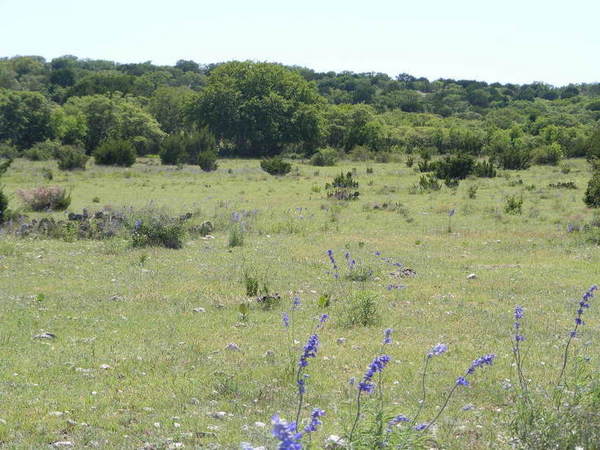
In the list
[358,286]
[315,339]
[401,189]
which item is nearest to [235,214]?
[358,286]

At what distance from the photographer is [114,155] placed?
1861 inches

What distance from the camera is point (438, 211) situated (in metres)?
25.3

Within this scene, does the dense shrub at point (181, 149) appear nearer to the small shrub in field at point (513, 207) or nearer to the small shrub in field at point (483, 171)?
the small shrub in field at point (483, 171)

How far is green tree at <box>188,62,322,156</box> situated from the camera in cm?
6800

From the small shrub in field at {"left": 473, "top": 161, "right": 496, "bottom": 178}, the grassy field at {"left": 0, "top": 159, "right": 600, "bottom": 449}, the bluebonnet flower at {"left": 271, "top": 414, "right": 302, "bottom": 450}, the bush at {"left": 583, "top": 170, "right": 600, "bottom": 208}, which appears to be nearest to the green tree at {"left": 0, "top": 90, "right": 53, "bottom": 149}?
the small shrub in field at {"left": 473, "top": 161, "right": 496, "bottom": 178}

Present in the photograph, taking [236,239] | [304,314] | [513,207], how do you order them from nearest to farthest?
[304,314] → [236,239] → [513,207]

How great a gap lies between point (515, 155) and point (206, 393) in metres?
41.4

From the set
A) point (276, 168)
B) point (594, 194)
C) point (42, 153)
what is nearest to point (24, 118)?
point (42, 153)

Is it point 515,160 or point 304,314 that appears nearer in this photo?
point 304,314

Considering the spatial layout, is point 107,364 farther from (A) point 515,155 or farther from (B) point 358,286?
(A) point 515,155

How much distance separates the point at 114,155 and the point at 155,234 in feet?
104

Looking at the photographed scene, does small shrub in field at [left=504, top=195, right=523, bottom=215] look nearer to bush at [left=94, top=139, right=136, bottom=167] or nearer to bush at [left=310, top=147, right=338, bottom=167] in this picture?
bush at [left=310, top=147, right=338, bottom=167]

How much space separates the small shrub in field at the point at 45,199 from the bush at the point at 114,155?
72.1 feet

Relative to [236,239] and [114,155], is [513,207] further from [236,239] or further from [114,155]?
[114,155]
